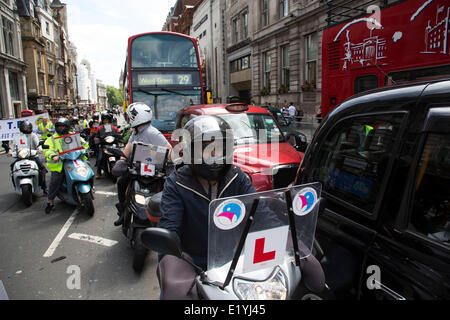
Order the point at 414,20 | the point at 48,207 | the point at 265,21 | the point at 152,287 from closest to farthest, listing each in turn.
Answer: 1. the point at 152,287
2. the point at 414,20
3. the point at 48,207
4. the point at 265,21

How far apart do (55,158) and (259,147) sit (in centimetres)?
367

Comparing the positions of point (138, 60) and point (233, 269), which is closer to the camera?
point (233, 269)

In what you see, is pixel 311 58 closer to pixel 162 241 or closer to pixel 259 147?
pixel 259 147

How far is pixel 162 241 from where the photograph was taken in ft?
5.16

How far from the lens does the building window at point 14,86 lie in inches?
1346

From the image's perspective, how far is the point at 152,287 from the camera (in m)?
3.47

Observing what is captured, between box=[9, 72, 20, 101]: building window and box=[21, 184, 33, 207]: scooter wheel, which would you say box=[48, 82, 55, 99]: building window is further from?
box=[21, 184, 33, 207]: scooter wheel

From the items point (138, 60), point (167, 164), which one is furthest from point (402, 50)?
point (138, 60)

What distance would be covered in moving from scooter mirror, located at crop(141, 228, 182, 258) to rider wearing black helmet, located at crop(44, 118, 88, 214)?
4.91 meters

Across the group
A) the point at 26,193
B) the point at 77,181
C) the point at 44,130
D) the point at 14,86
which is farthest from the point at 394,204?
the point at 14,86

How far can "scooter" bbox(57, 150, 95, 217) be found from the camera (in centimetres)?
568

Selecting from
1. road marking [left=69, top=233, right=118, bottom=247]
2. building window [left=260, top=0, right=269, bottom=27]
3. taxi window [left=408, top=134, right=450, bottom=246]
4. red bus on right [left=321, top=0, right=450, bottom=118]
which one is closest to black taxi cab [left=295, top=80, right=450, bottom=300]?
taxi window [left=408, top=134, right=450, bottom=246]

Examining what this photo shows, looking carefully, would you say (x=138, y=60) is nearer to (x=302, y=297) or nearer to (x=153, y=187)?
(x=153, y=187)
